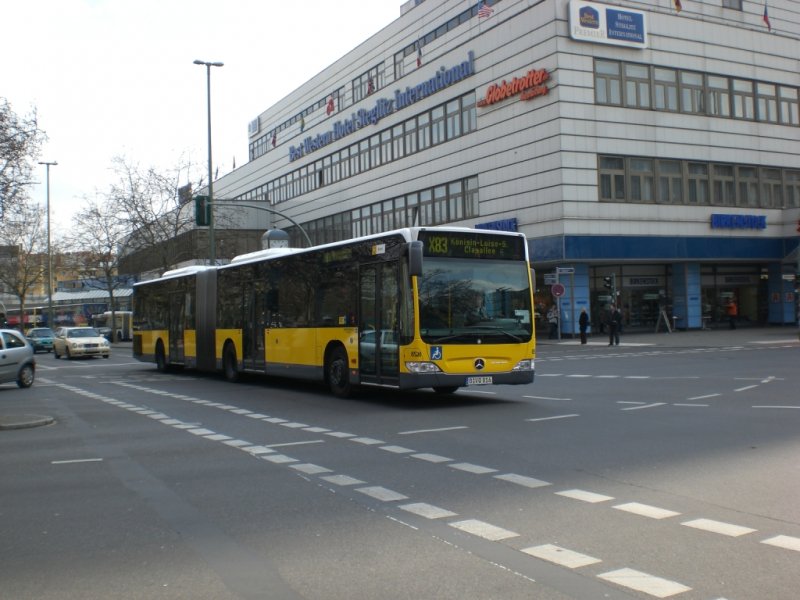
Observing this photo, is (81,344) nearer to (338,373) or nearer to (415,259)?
(338,373)

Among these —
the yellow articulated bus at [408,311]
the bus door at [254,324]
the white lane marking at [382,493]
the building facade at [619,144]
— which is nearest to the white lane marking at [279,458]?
the white lane marking at [382,493]

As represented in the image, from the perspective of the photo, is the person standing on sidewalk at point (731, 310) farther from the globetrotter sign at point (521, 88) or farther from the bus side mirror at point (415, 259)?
the bus side mirror at point (415, 259)

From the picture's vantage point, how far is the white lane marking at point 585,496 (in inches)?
277

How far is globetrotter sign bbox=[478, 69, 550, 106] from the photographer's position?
131 feet

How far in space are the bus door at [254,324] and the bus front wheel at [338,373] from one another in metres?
3.69

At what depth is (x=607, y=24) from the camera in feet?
132

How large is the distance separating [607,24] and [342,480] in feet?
122

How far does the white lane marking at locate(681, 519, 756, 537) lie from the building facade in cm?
3121

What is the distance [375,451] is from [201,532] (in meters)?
3.85

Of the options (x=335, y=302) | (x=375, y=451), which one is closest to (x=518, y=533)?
(x=375, y=451)

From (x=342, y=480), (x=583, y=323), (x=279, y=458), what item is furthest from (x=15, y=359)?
(x=583, y=323)

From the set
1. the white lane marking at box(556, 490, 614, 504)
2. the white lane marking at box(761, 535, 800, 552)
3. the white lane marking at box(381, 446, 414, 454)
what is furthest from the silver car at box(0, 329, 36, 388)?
the white lane marking at box(761, 535, 800, 552)

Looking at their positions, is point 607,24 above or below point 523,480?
above

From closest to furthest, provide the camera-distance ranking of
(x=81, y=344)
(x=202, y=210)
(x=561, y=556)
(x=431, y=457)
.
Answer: (x=561, y=556), (x=431, y=457), (x=202, y=210), (x=81, y=344)
